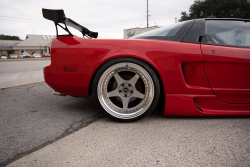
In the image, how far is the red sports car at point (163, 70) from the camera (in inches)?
67.7

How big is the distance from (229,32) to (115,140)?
1.70 metres

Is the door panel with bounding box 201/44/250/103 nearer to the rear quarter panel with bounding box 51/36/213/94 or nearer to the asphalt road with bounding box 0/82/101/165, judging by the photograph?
the rear quarter panel with bounding box 51/36/213/94

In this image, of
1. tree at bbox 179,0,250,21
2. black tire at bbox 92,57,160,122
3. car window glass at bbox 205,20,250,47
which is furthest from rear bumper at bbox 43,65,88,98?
tree at bbox 179,0,250,21

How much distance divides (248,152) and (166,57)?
100 cm

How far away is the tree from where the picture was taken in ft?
79.5

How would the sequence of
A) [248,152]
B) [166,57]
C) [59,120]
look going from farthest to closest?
[59,120]
[166,57]
[248,152]

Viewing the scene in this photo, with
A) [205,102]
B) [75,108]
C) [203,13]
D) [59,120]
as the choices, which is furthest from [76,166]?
[203,13]

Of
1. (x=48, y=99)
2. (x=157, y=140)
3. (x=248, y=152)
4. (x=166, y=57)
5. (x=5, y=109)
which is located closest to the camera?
(x=248, y=152)

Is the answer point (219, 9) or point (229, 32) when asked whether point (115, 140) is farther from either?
point (219, 9)

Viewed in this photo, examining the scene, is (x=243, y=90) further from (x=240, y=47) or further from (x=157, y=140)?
(x=157, y=140)

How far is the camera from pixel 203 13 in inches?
1082

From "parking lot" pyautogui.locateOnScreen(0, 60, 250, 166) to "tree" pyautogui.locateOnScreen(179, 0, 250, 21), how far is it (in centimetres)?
2792

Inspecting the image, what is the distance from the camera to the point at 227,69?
1724 millimetres

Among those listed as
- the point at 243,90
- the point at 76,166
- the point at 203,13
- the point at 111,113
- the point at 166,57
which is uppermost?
the point at 203,13
